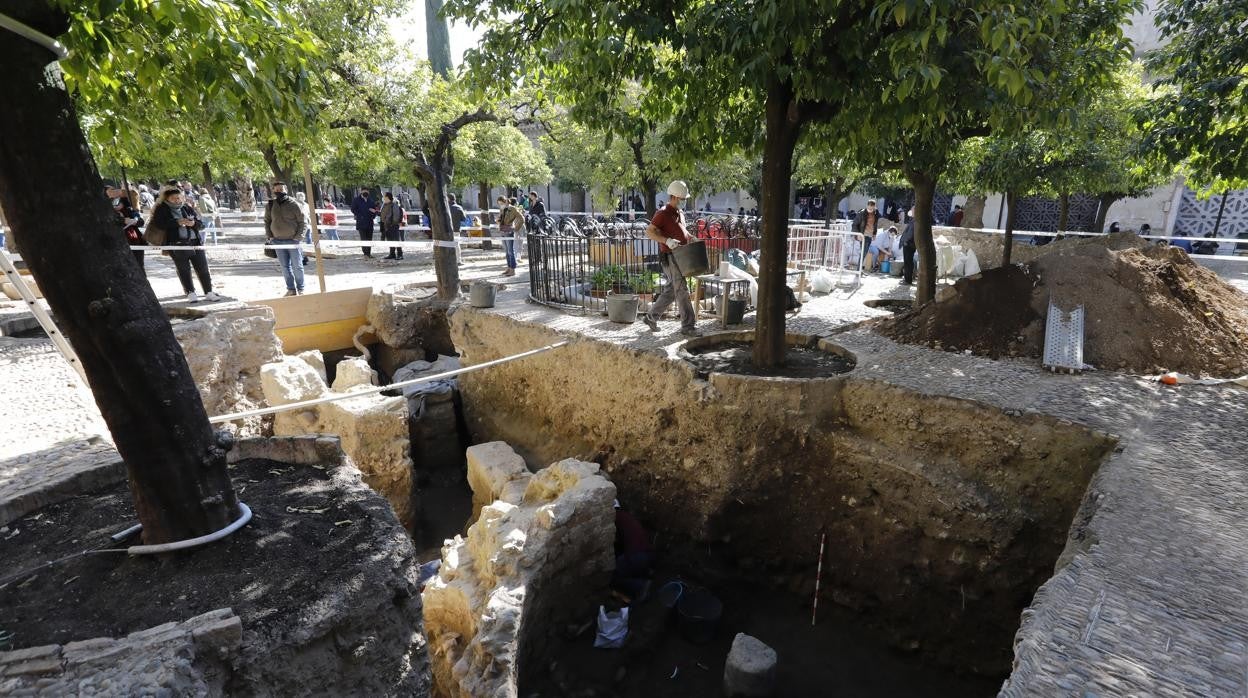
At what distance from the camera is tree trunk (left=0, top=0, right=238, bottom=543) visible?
2.22m

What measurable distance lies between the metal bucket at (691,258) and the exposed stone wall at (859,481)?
1.08 metres

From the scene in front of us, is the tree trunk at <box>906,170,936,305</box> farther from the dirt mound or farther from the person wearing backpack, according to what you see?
the person wearing backpack

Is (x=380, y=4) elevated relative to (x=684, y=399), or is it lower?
elevated

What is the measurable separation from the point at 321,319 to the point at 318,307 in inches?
8.1

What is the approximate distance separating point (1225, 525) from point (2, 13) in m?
5.83

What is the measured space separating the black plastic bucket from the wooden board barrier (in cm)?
760

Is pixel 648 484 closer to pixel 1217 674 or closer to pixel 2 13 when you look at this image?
pixel 1217 674

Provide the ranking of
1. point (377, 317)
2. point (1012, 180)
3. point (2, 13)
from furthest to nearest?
point (377, 317) → point (1012, 180) → point (2, 13)

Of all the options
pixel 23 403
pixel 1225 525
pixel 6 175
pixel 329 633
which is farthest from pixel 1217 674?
pixel 23 403

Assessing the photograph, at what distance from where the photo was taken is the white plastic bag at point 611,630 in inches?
207

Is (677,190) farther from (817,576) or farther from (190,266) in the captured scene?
(190,266)

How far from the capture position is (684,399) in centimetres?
613

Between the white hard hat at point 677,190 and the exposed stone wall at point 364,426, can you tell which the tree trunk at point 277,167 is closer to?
the exposed stone wall at point 364,426

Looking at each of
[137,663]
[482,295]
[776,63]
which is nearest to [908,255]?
[482,295]
